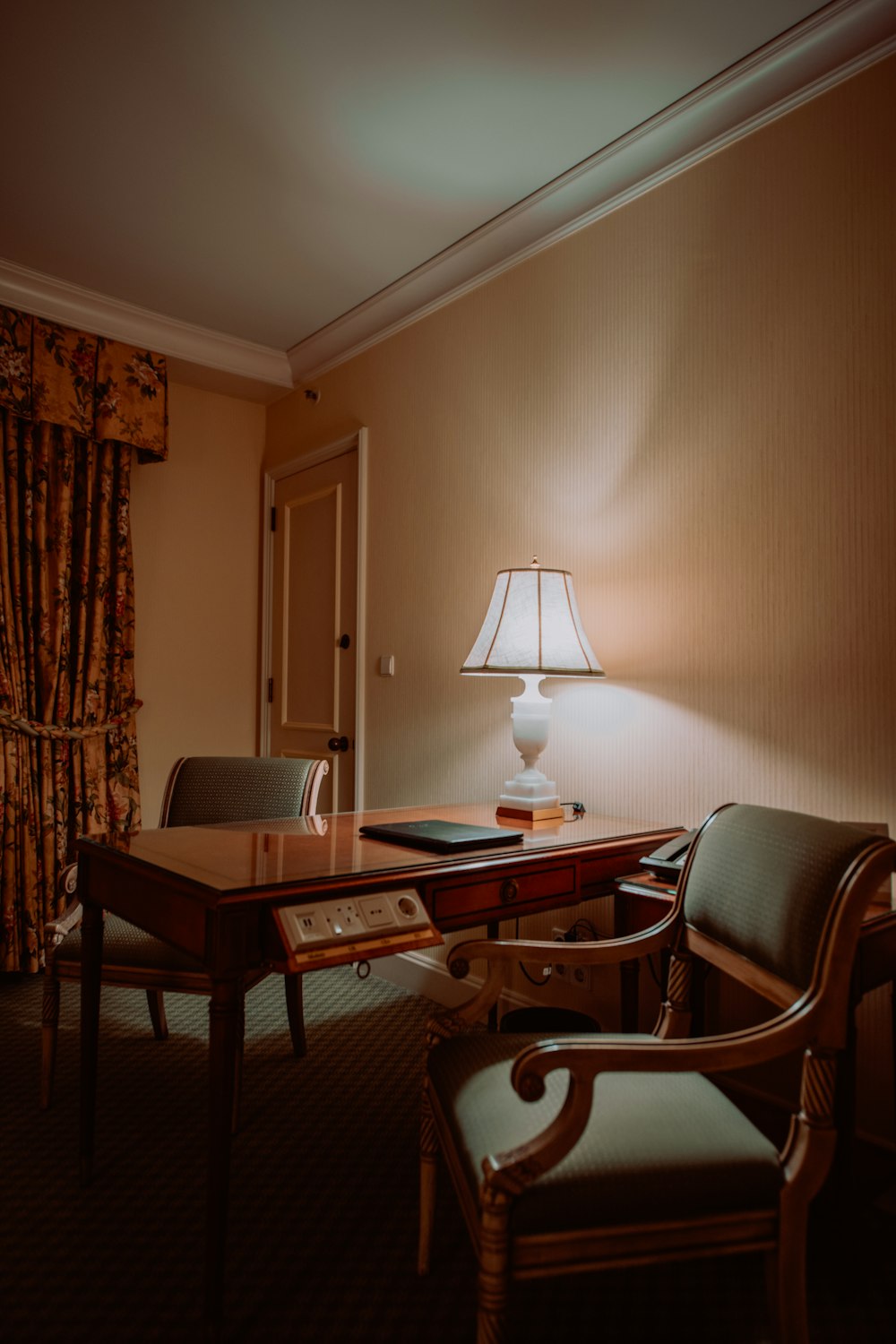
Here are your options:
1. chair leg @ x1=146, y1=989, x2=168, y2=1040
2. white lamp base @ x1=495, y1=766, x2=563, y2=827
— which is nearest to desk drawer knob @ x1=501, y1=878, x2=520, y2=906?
white lamp base @ x1=495, y1=766, x2=563, y2=827

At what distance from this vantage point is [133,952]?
6.36ft

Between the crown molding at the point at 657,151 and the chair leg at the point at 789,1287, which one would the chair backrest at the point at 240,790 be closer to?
the chair leg at the point at 789,1287

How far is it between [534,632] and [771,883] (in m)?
0.99

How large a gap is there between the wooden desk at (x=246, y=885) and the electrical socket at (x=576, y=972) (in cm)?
48

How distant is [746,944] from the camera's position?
126 centimetres

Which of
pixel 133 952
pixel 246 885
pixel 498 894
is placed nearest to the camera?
pixel 246 885

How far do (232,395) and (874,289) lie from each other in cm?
287

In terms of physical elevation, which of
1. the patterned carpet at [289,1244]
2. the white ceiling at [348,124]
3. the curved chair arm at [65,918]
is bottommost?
the patterned carpet at [289,1244]

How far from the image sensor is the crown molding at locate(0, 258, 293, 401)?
305 cm

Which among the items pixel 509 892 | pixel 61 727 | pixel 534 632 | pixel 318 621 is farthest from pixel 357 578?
pixel 509 892

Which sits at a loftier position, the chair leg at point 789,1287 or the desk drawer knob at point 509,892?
the desk drawer knob at point 509,892

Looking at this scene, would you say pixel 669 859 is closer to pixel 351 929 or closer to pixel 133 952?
pixel 351 929

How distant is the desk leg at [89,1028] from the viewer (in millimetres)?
1715

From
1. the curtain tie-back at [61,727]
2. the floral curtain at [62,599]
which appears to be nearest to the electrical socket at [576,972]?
the floral curtain at [62,599]
